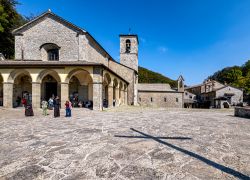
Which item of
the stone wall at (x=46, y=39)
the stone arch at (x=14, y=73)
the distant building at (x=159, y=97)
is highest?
the stone wall at (x=46, y=39)

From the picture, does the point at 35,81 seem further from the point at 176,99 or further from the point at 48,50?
the point at 176,99

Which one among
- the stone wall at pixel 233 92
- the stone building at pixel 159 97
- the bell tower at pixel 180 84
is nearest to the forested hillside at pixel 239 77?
the stone wall at pixel 233 92

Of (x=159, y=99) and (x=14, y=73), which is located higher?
(x=14, y=73)

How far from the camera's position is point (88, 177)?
321 centimetres

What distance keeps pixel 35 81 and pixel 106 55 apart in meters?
13.6

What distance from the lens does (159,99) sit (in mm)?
→ 38562

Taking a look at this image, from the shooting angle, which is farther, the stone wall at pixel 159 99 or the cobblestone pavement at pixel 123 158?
the stone wall at pixel 159 99

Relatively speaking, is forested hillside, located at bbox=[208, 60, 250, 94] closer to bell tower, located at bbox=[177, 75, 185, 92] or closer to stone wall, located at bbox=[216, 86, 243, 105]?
stone wall, located at bbox=[216, 86, 243, 105]

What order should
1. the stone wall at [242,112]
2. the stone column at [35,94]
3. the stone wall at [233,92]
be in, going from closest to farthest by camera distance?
the stone wall at [242,112] < the stone column at [35,94] < the stone wall at [233,92]

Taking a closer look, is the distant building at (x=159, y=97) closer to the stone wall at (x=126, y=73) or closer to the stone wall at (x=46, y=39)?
the stone wall at (x=126, y=73)

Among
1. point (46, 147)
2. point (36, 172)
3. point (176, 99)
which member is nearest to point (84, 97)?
point (46, 147)

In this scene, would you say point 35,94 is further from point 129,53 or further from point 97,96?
point 129,53

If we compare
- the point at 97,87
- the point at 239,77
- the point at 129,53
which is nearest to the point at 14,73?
the point at 97,87

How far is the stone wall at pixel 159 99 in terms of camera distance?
126 ft
